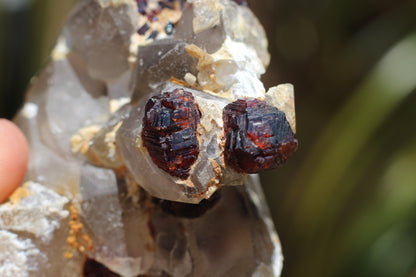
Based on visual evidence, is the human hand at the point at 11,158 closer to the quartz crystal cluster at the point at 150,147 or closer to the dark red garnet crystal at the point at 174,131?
the quartz crystal cluster at the point at 150,147

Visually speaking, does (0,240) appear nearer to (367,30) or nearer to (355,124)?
(355,124)

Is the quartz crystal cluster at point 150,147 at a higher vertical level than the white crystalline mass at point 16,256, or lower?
higher

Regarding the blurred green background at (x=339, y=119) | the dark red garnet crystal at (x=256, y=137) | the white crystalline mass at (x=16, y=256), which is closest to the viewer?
the dark red garnet crystal at (x=256, y=137)

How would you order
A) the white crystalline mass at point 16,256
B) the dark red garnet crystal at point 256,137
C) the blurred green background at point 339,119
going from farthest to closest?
1. the blurred green background at point 339,119
2. the white crystalline mass at point 16,256
3. the dark red garnet crystal at point 256,137

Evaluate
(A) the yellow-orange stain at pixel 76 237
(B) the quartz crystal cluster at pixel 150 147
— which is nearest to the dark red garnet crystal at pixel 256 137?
(B) the quartz crystal cluster at pixel 150 147

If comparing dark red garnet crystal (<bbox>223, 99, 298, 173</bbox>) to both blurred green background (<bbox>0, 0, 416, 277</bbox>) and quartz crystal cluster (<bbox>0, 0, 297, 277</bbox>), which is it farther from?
blurred green background (<bbox>0, 0, 416, 277</bbox>)

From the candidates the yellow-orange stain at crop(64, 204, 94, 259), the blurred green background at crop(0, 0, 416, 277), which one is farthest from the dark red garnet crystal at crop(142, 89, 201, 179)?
the blurred green background at crop(0, 0, 416, 277)

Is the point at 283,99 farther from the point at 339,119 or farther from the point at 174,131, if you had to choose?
the point at 339,119
